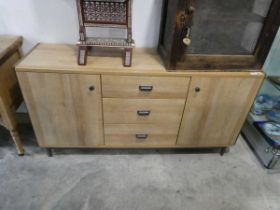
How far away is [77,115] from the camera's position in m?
1.36

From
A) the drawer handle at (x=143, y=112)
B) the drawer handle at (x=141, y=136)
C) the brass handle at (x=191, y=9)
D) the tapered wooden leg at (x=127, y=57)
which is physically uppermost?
the brass handle at (x=191, y=9)

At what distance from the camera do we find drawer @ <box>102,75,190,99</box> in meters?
1.22

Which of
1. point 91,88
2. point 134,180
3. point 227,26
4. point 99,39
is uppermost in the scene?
point 227,26

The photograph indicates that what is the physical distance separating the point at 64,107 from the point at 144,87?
527 mm

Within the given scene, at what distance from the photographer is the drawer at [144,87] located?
1.22 meters

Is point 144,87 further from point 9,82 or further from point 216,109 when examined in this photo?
point 9,82

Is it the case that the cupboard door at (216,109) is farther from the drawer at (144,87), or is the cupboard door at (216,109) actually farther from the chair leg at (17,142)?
the chair leg at (17,142)

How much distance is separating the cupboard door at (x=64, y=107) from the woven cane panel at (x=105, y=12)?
351 mm

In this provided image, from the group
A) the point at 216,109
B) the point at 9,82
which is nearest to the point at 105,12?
the point at 9,82

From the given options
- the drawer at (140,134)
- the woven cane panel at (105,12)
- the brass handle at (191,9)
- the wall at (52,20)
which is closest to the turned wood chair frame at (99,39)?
the woven cane panel at (105,12)

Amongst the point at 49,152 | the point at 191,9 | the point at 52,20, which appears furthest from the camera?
the point at 49,152

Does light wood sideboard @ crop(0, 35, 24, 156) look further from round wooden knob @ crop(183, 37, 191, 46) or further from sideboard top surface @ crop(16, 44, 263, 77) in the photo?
round wooden knob @ crop(183, 37, 191, 46)

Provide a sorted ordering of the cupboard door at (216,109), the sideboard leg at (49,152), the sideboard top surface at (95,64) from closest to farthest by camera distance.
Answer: the sideboard top surface at (95,64) → the cupboard door at (216,109) → the sideboard leg at (49,152)

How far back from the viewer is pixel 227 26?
4.04ft
